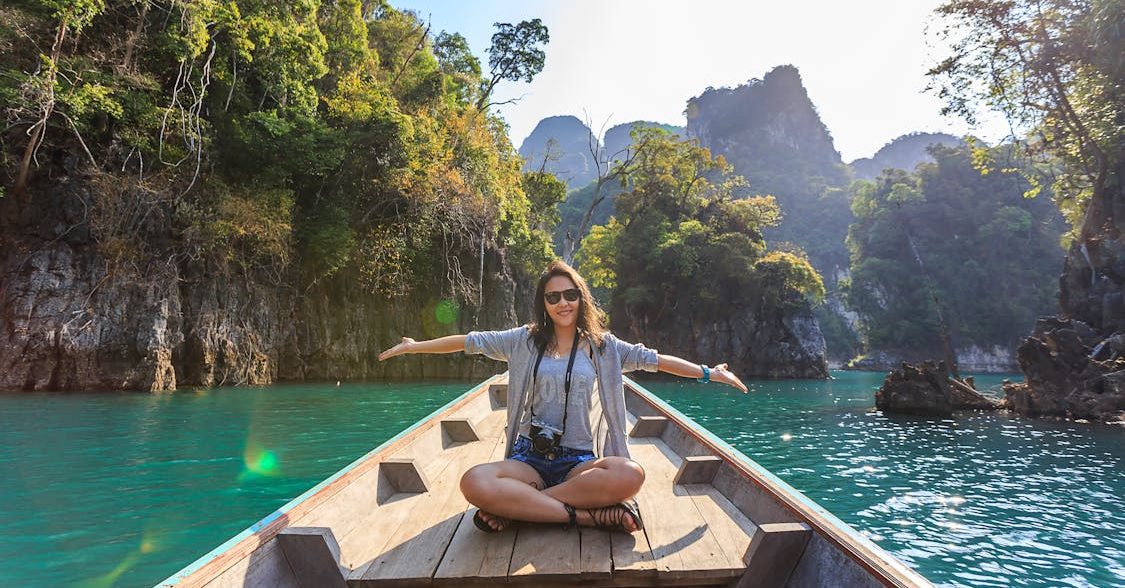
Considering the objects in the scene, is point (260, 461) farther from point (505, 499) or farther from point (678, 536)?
Answer: point (678, 536)

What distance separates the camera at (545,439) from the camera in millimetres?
2549

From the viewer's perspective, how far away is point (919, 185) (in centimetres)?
4897

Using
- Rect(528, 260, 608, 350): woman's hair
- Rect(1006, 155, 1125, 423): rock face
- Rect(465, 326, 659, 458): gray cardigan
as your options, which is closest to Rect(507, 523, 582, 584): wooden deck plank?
Rect(465, 326, 659, 458): gray cardigan

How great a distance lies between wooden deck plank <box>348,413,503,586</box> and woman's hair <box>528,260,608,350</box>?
0.93m

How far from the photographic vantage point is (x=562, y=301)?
2697 mm

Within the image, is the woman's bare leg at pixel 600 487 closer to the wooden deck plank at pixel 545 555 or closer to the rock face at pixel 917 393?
the wooden deck plank at pixel 545 555

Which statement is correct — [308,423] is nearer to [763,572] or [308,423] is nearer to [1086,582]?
[763,572]

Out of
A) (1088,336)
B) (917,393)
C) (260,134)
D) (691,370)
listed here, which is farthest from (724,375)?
(1088,336)

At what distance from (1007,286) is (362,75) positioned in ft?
160

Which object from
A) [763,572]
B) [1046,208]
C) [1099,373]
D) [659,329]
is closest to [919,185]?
[1046,208]

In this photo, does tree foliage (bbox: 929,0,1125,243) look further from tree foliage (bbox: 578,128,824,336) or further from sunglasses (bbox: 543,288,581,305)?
sunglasses (bbox: 543,288,581,305)

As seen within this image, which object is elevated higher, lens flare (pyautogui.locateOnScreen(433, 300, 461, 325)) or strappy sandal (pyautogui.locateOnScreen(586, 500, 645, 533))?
lens flare (pyautogui.locateOnScreen(433, 300, 461, 325))

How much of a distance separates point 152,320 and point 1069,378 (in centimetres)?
2131

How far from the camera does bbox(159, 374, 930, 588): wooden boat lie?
183 centimetres
